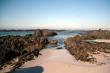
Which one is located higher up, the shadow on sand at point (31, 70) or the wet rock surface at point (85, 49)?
the wet rock surface at point (85, 49)

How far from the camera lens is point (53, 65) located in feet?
51.2

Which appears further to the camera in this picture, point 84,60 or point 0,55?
point 84,60

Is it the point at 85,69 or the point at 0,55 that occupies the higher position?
the point at 0,55

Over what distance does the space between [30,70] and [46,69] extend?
4.96 feet

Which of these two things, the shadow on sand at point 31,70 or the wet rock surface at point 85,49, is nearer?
the shadow on sand at point 31,70

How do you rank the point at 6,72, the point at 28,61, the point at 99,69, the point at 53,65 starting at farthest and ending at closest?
the point at 28,61 → the point at 53,65 → the point at 99,69 → the point at 6,72

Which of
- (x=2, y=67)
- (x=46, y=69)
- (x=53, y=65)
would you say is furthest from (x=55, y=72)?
(x=2, y=67)

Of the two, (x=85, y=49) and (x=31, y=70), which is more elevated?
(x=85, y=49)

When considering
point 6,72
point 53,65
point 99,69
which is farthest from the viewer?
point 53,65

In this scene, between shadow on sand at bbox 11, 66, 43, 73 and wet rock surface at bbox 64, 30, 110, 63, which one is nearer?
shadow on sand at bbox 11, 66, 43, 73

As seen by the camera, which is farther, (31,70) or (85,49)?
(85,49)

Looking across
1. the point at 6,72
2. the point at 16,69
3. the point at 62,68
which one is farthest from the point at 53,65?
the point at 6,72

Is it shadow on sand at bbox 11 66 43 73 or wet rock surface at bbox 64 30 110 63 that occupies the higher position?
wet rock surface at bbox 64 30 110 63

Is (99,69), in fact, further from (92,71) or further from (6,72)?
(6,72)
